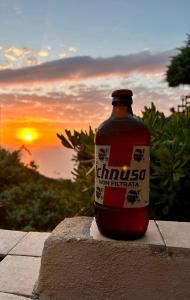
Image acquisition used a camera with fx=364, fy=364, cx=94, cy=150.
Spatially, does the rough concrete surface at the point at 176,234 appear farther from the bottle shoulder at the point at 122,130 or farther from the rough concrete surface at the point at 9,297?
the rough concrete surface at the point at 9,297

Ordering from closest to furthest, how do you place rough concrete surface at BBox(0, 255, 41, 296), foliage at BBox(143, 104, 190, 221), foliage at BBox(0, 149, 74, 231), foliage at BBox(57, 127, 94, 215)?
rough concrete surface at BBox(0, 255, 41, 296) < foliage at BBox(143, 104, 190, 221) < foliage at BBox(57, 127, 94, 215) < foliage at BBox(0, 149, 74, 231)

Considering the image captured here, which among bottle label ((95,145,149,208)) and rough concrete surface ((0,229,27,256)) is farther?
rough concrete surface ((0,229,27,256))

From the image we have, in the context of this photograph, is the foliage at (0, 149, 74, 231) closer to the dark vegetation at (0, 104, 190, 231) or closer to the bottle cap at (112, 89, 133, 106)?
the dark vegetation at (0, 104, 190, 231)

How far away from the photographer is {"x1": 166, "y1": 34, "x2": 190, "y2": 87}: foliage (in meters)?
26.2

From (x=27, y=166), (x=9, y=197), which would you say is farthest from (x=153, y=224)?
(x=27, y=166)

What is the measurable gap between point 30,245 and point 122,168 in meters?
1.61

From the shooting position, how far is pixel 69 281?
196 centimetres

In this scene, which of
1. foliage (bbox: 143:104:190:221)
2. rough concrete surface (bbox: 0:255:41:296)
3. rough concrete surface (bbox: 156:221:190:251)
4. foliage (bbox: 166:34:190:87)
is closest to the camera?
rough concrete surface (bbox: 156:221:190:251)

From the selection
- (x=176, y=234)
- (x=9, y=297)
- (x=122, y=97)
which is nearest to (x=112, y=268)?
(x=176, y=234)

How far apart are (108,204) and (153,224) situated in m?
0.52

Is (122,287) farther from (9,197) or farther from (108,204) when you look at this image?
(9,197)

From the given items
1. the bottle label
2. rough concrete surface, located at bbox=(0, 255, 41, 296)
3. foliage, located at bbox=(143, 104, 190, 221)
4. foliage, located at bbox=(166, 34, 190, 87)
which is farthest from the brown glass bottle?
foliage, located at bbox=(166, 34, 190, 87)

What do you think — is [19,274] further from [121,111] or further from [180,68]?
[180,68]

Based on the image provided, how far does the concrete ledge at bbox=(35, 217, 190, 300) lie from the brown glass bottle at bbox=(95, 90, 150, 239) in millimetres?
115
